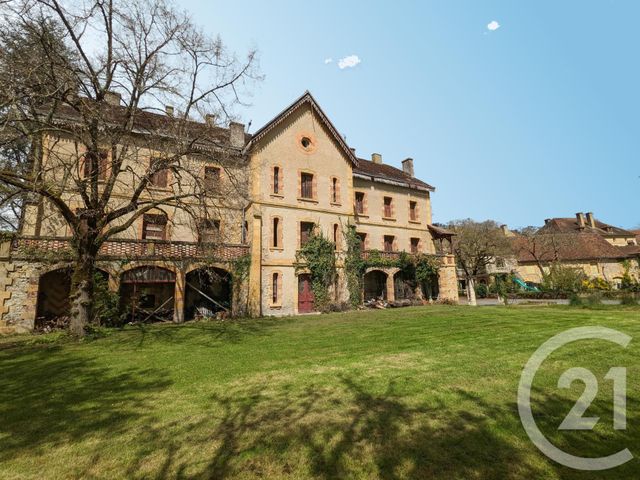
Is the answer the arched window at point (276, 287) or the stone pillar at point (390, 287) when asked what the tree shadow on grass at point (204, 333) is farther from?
the stone pillar at point (390, 287)

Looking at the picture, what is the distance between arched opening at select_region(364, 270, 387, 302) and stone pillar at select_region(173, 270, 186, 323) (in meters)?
12.9

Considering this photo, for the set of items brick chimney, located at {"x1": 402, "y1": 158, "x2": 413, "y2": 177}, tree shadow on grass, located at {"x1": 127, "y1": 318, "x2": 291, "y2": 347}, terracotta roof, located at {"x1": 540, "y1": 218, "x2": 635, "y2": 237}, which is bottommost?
tree shadow on grass, located at {"x1": 127, "y1": 318, "x2": 291, "y2": 347}

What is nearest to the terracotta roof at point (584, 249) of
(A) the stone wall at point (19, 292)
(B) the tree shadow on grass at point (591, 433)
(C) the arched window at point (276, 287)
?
(C) the arched window at point (276, 287)

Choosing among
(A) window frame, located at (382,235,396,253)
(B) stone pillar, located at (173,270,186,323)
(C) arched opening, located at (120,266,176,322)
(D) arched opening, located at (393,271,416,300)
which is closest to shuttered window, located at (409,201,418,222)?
(A) window frame, located at (382,235,396,253)

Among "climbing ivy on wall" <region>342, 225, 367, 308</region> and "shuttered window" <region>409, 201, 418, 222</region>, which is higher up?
"shuttered window" <region>409, 201, 418, 222</region>

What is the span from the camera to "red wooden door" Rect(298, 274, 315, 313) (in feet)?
67.5

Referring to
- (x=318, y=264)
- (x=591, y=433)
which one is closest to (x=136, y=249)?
(x=318, y=264)

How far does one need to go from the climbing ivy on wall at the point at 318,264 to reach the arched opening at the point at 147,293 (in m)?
7.44

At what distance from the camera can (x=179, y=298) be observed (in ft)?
55.6

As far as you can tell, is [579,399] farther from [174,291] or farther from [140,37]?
[174,291]

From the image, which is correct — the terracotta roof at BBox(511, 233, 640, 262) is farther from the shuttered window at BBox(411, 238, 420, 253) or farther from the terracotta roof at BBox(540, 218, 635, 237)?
the shuttered window at BBox(411, 238, 420, 253)

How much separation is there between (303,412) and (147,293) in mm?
16258

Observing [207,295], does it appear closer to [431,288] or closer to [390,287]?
[390,287]

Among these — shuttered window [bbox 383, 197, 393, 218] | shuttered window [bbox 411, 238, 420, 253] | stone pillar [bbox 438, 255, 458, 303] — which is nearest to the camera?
stone pillar [bbox 438, 255, 458, 303]
